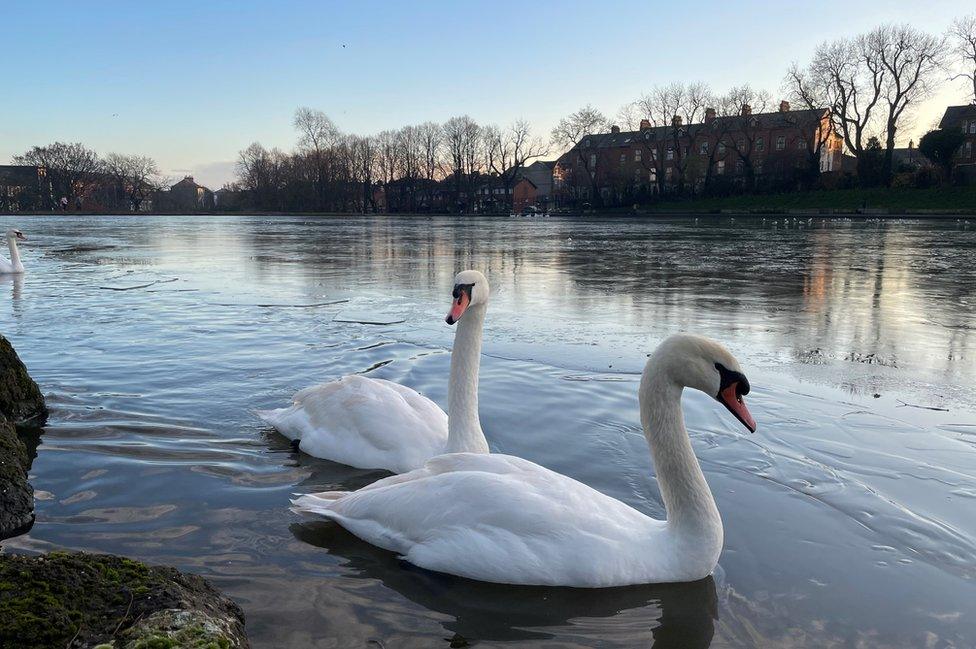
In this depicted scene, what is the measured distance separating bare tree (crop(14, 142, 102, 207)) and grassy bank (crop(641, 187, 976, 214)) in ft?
315

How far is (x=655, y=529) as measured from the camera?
11.0ft

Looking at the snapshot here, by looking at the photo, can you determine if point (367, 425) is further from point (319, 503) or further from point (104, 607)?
point (104, 607)

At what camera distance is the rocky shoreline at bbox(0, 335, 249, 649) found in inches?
81.4

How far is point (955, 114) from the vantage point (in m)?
76.4

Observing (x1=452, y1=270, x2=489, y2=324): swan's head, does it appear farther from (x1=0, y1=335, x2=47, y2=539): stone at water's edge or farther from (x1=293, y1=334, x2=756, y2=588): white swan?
(x1=0, y1=335, x2=47, y2=539): stone at water's edge

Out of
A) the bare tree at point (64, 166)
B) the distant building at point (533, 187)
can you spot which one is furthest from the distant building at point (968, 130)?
the bare tree at point (64, 166)

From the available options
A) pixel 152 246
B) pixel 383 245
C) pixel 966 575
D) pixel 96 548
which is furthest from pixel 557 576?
pixel 152 246

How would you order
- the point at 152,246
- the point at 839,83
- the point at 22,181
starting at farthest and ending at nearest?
the point at 22,181 → the point at 839,83 → the point at 152,246

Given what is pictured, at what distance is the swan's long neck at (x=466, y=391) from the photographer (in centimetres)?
442

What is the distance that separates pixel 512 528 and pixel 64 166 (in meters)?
136

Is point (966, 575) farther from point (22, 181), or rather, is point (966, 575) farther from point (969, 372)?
point (22, 181)

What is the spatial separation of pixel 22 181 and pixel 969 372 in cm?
13841

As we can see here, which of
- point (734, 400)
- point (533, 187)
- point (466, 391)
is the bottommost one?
point (466, 391)

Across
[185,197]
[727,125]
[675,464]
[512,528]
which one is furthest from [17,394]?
[185,197]
